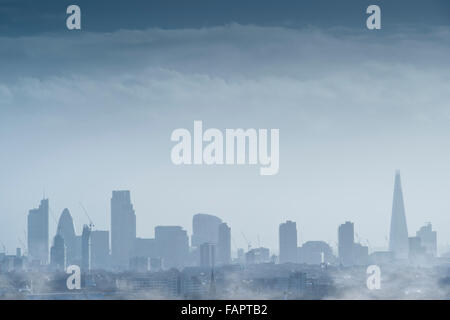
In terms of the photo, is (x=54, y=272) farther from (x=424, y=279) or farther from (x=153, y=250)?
(x=424, y=279)

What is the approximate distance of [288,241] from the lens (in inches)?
933

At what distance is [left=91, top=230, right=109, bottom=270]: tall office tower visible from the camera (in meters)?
24.5

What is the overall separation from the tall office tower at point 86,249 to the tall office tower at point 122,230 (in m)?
0.64

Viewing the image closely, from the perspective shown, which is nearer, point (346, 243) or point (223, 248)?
point (346, 243)

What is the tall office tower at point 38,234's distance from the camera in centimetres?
2309

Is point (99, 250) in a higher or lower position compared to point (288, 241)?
lower

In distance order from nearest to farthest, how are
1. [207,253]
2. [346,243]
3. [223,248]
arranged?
[346,243], [223,248], [207,253]

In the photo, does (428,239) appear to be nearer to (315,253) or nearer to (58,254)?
(315,253)

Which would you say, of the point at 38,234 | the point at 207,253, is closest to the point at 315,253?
the point at 207,253

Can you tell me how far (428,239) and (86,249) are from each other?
9.02 m

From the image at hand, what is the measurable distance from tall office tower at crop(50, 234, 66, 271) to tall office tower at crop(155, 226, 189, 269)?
255cm

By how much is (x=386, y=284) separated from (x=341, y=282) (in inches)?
44.1
